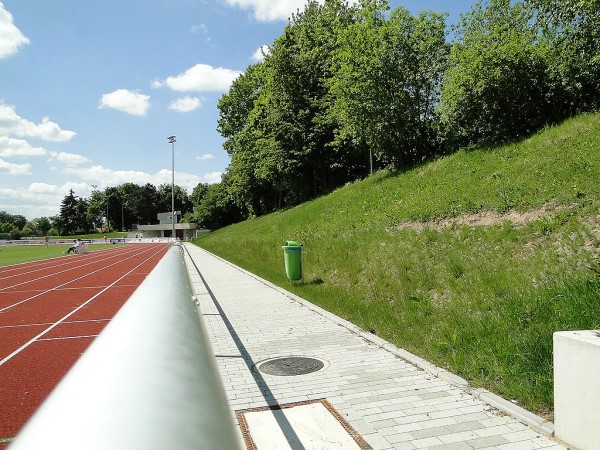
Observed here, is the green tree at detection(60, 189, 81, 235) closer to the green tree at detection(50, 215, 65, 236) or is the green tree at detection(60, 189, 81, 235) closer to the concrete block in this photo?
the green tree at detection(50, 215, 65, 236)

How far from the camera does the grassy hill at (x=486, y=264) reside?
5645 millimetres

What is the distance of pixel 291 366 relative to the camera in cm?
630

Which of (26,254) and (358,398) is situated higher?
(26,254)

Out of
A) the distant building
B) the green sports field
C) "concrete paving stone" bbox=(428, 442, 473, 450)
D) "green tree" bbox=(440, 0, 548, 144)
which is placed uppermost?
"green tree" bbox=(440, 0, 548, 144)

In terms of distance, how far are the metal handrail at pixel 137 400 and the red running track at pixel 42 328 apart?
4068mm

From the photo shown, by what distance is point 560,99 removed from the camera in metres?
16.8

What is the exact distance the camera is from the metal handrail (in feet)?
2.12

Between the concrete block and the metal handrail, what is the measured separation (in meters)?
3.53

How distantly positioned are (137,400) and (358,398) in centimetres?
468

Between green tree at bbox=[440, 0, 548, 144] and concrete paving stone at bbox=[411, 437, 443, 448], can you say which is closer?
concrete paving stone at bbox=[411, 437, 443, 448]

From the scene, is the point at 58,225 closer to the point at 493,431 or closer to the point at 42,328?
the point at 42,328

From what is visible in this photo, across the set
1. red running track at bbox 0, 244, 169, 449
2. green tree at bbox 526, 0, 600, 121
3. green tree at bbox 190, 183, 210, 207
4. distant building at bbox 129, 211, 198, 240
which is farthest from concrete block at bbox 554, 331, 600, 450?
green tree at bbox 190, 183, 210, 207

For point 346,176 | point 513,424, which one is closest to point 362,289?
point 513,424

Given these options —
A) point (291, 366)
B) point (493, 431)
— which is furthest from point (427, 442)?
point (291, 366)
